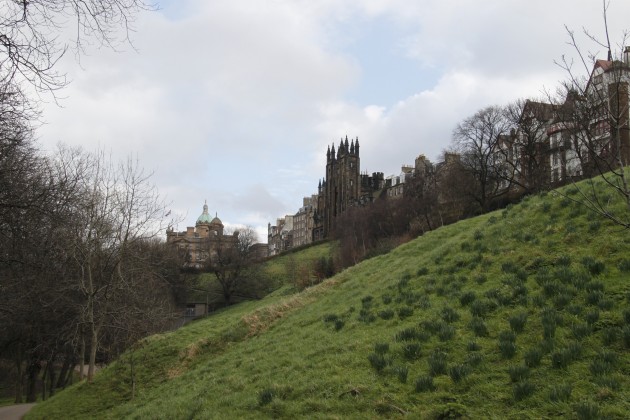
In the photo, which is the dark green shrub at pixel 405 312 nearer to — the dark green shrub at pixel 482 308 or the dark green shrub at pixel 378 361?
the dark green shrub at pixel 482 308

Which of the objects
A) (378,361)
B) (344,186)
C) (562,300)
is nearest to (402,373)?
(378,361)

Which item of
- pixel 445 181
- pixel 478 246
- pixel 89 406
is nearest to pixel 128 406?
pixel 89 406

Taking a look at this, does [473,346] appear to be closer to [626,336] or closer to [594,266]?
[626,336]

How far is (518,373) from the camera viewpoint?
8133 millimetres

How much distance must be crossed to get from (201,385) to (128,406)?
174 inches

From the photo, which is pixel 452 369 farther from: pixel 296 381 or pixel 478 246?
pixel 478 246

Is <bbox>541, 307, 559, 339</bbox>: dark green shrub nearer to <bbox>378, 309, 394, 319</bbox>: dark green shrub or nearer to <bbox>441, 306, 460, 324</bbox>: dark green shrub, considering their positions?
<bbox>441, 306, 460, 324</bbox>: dark green shrub

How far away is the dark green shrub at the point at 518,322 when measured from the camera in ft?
32.1

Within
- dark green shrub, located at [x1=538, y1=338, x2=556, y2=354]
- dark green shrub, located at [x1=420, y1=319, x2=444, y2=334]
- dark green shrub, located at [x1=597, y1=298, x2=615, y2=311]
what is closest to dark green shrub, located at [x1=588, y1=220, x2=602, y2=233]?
dark green shrub, located at [x1=597, y1=298, x2=615, y2=311]

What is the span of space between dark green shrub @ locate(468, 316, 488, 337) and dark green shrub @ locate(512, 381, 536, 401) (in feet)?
7.57

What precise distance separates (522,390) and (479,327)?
2.60 m

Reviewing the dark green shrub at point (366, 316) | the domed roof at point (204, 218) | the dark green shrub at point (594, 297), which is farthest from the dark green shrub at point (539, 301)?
the domed roof at point (204, 218)

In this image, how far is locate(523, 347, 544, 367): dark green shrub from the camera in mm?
8367

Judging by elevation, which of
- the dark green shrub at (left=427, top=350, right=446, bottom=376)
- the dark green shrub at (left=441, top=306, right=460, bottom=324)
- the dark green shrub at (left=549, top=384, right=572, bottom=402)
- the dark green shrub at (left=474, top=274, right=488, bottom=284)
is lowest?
the dark green shrub at (left=549, top=384, right=572, bottom=402)
